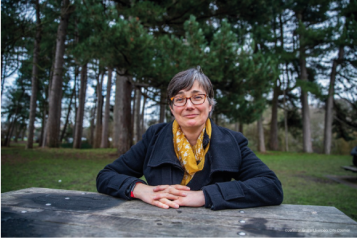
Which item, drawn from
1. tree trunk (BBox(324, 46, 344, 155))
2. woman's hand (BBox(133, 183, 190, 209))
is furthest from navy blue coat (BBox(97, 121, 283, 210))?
tree trunk (BBox(324, 46, 344, 155))

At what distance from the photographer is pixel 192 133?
173cm

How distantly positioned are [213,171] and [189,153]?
0.66ft

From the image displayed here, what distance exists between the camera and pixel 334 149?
17.9 metres

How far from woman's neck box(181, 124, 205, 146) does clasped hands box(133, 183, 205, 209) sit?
17.2 inches

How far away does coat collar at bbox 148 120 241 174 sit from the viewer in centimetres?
156

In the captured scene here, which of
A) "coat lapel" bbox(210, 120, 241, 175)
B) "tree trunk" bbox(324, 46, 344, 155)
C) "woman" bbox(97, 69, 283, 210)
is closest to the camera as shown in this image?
"woman" bbox(97, 69, 283, 210)

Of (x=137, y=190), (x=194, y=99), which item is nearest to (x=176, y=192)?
(x=137, y=190)

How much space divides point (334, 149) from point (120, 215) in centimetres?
2030

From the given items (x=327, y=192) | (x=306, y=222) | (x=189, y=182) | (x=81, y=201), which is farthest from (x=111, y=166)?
(x=327, y=192)

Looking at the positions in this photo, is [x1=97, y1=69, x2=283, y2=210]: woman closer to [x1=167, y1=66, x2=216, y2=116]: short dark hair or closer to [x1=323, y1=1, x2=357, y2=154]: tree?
[x1=167, y1=66, x2=216, y2=116]: short dark hair

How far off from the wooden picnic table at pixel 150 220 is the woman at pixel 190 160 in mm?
116

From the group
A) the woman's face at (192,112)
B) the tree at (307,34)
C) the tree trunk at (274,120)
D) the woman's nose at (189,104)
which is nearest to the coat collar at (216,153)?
the woman's face at (192,112)

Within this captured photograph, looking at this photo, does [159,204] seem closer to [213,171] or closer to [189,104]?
[213,171]

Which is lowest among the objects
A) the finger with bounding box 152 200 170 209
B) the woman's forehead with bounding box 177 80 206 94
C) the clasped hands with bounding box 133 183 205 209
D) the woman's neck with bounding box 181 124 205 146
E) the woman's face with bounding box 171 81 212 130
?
the finger with bounding box 152 200 170 209
